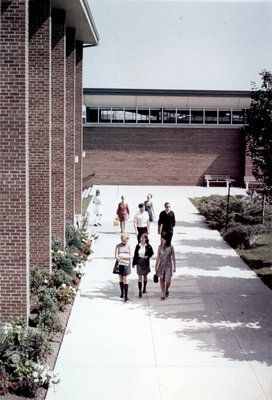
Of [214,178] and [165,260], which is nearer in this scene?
[165,260]

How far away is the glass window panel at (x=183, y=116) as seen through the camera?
3444cm

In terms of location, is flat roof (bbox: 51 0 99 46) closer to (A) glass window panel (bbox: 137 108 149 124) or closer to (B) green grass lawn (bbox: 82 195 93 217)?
(B) green grass lawn (bbox: 82 195 93 217)

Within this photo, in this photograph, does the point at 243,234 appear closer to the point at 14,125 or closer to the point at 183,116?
the point at 14,125

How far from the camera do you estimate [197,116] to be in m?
34.6

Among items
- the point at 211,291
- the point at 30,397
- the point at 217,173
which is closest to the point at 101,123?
the point at 217,173

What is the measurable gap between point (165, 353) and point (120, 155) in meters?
25.8

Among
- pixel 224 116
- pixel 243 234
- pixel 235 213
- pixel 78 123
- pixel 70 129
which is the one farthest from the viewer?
pixel 224 116

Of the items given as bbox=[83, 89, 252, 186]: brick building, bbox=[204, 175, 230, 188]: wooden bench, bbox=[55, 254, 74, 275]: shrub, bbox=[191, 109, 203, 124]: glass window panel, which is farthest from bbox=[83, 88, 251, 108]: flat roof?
bbox=[55, 254, 74, 275]: shrub

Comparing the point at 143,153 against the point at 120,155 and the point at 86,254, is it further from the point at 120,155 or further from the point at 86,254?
the point at 86,254

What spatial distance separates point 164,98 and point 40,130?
21.6 metres

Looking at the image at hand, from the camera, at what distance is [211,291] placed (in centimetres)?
1202

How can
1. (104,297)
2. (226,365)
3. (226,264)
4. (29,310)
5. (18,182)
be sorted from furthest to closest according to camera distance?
1. (226,264)
2. (104,297)
3. (29,310)
4. (18,182)
5. (226,365)

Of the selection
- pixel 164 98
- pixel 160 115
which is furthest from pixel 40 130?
pixel 160 115

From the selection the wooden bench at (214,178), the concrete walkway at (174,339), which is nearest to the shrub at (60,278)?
the concrete walkway at (174,339)
